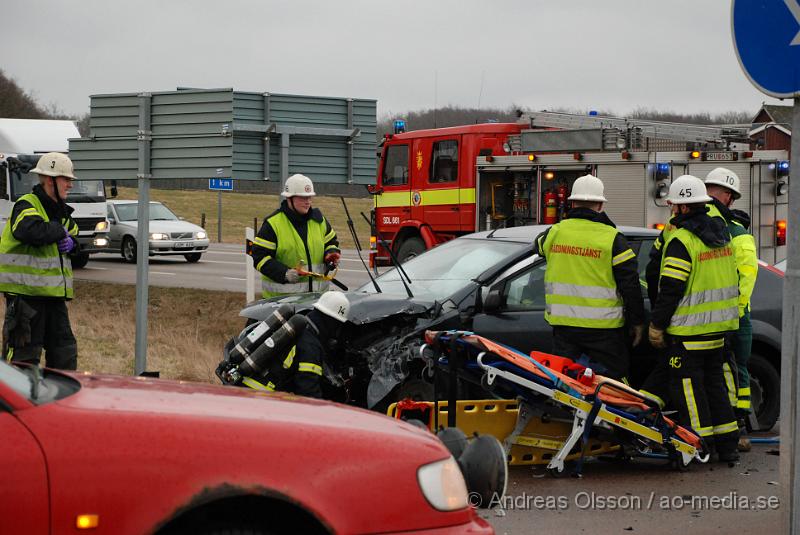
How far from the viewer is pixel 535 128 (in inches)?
710

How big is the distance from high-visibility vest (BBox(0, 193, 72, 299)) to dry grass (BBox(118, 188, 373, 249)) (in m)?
29.3

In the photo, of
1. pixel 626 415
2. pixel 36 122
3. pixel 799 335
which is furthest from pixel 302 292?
pixel 36 122

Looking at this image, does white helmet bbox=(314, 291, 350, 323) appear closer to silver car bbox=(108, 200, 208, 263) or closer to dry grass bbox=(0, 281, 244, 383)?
dry grass bbox=(0, 281, 244, 383)

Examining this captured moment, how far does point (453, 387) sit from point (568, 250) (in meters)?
1.46

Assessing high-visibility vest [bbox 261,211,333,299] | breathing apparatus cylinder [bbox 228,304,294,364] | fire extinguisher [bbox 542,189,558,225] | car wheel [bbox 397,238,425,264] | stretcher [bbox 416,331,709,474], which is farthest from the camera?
car wheel [bbox 397,238,425,264]

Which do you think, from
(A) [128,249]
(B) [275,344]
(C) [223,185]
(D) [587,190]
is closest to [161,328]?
(B) [275,344]

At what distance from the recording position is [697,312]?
7.15 metres

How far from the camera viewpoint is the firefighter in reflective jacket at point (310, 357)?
21.5 ft

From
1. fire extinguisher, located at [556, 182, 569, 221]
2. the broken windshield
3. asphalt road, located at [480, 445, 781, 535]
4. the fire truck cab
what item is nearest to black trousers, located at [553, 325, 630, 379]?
asphalt road, located at [480, 445, 781, 535]

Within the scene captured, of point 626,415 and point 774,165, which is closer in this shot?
point 626,415

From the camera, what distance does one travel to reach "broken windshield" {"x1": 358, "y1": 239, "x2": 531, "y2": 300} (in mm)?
7770

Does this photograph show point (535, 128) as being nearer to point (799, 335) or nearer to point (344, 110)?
point (344, 110)

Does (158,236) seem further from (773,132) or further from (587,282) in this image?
(587,282)

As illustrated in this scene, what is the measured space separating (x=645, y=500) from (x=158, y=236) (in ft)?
68.5
